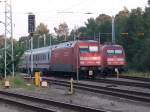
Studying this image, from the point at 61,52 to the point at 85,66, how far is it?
4.90 m

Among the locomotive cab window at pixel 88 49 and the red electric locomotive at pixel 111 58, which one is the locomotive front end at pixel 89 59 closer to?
the locomotive cab window at pixel 88 49

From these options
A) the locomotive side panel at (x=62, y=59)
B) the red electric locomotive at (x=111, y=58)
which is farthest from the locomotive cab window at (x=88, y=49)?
the red electric locomotive at (x=111, y=58)

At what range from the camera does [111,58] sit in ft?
152

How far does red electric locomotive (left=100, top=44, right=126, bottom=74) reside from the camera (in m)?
46.3

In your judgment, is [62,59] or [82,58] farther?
[62,59]

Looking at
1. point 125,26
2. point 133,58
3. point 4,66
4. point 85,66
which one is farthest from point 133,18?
point 4,66

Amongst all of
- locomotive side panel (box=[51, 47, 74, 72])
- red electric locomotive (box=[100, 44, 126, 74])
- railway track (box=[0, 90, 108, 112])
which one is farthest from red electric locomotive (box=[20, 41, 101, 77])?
railway track (box=[0, 90, 108, 112])

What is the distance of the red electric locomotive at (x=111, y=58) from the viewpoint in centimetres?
4631

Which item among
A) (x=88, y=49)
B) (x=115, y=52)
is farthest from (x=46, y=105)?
(x=115, y=52)

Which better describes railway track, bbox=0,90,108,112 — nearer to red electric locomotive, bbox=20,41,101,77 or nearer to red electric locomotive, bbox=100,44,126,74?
red electric locomotive, bbox=20,41,101,77

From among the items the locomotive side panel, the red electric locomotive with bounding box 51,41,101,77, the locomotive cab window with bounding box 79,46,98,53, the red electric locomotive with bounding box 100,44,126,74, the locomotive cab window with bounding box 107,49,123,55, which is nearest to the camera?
the red electric locomotive with bounding box 51,41,101,77

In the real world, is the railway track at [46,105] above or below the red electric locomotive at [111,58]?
below

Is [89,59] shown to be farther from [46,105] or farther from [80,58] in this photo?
[46,105]

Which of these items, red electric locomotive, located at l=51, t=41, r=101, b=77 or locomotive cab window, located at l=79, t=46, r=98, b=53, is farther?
locomotive cab window, located at l=79, t=46, r=98, b=53
